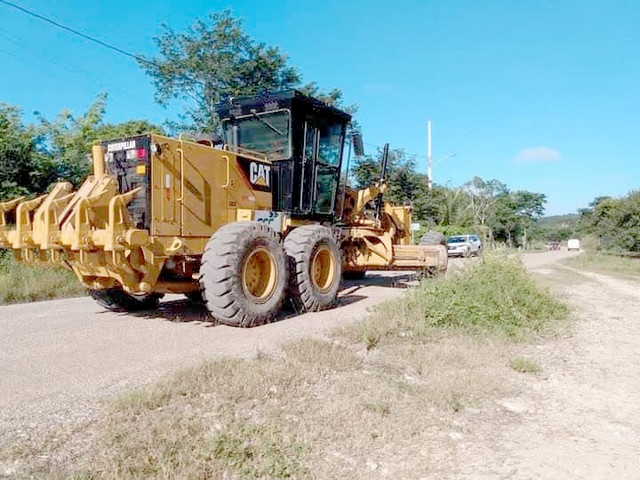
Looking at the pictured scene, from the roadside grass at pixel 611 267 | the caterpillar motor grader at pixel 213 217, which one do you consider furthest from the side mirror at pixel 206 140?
the roadside grass at pixel 611 267

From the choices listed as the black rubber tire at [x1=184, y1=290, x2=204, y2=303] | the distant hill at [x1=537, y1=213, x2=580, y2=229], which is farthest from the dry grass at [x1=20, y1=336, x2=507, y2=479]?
the distant hill at [x1=537, y1=213, x2=580, y2=229]

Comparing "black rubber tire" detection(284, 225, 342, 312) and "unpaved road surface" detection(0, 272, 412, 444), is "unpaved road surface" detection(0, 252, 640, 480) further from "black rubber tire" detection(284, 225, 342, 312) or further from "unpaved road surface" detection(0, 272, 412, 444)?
"black rubber tire" detection(284, 225, 342, 312)

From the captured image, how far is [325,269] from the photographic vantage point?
27.6 feet

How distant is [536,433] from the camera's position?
137 inches

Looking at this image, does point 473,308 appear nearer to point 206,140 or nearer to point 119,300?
point 206,140

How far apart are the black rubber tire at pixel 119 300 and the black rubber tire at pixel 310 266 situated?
7.16ft

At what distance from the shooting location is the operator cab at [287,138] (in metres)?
8.38

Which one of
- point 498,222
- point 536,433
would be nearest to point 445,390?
point 536,433

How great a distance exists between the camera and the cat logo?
7.89 metres

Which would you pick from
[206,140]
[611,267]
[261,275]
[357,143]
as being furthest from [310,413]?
[611,267]

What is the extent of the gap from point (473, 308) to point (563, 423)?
122 inches

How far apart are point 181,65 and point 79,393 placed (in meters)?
24.2

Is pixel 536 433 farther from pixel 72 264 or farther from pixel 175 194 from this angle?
pixel 72 264

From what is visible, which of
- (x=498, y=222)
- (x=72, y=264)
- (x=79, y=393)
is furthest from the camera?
(x=498, y=222)
